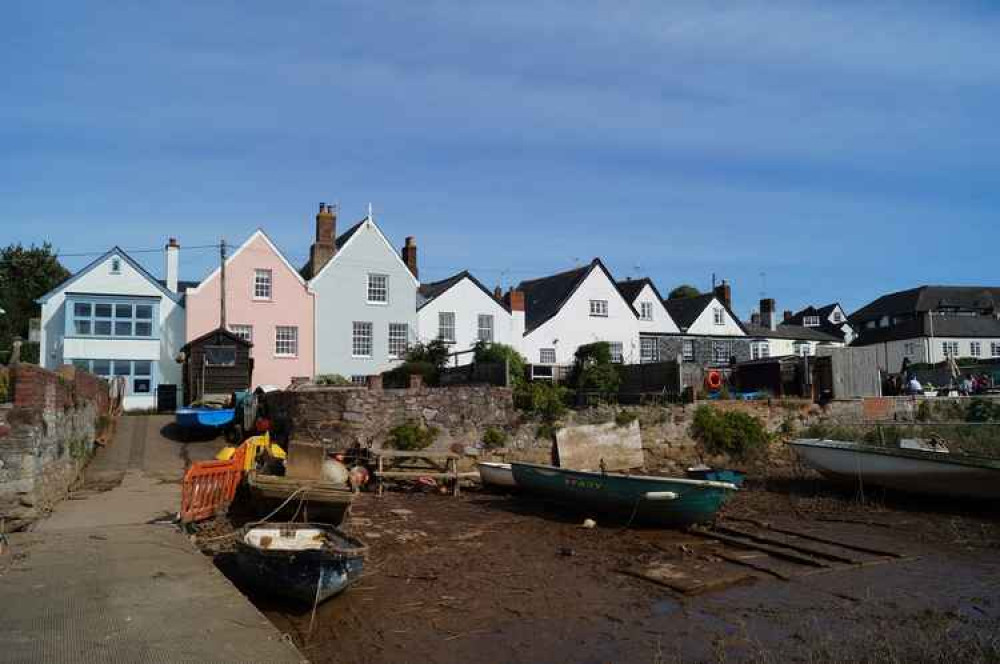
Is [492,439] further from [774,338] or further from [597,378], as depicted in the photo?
[774,338]

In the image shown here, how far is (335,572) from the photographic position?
8984 millimetres

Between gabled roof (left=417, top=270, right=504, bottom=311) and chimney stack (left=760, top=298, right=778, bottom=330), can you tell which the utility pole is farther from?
chimney stack (left=760, top=298, right=778, bottom=330)

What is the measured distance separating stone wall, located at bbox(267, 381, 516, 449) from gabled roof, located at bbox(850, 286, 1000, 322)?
182 feet

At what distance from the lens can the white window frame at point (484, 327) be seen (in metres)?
37.6

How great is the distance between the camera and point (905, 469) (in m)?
17.1

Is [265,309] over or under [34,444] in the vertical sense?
over

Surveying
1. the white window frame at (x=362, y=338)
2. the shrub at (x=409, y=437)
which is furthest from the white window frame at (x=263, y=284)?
the shrub at (x=409, y=437)

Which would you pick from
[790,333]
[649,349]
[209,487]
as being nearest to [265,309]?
[649,349]

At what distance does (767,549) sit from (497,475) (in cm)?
742

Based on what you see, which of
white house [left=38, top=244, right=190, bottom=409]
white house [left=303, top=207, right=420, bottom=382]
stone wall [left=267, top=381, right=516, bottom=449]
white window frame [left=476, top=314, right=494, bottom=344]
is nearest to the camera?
stone wall [left=267, top=381, right=516, bottom=449]

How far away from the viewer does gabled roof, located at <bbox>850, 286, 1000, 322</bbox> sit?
65125mm

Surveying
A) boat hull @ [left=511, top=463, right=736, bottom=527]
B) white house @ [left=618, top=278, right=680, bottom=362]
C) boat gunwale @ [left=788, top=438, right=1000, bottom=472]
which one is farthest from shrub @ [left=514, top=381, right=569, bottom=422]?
white house @ [left=618, top=278, right=680, bottom=362]

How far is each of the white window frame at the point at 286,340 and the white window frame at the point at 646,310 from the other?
19.7m

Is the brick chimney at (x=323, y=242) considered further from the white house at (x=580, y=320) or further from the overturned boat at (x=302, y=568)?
the overturned boat at (x=302, y=568)
